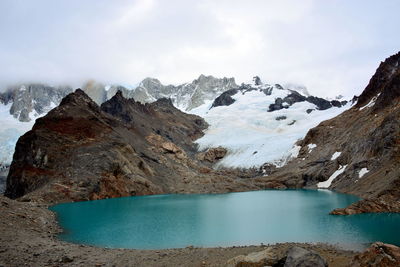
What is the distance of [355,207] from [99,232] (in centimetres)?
2724

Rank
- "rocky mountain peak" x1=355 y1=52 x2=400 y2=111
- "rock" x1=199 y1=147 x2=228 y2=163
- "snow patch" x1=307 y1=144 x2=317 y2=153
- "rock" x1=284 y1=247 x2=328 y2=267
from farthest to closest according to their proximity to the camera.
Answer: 1. "rock" x1=199 y1=147 x2=228 y2=163
2. "snow patch" x1=307 y1=144 x2=317 y2=153
3. "rocky mountain peak" x1=355 y1=52 x2=400 y2=111
4. "rock" x1=284 y1=247 x2=328 y2=267

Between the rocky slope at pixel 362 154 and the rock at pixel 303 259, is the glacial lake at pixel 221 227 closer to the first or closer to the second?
the rocky slope at pixel 362 154

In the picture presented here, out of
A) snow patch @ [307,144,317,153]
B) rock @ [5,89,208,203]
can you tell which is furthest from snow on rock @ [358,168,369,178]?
rock @ [5,89,208,203]

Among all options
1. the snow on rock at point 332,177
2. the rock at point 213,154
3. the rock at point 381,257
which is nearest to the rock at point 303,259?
the rock at point 381,257

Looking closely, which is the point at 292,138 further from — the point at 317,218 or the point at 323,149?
the point at 317,218

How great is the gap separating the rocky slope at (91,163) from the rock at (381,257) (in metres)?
57.4

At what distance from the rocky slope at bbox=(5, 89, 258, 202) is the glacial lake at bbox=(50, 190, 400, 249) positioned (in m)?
19.1

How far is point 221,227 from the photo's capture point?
4003 cm

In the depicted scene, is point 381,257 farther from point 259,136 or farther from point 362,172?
point 259,136

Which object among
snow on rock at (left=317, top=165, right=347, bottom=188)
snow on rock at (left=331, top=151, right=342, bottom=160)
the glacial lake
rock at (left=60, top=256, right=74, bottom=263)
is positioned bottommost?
rock at (left=60, top=256, right=74, bottom=263)

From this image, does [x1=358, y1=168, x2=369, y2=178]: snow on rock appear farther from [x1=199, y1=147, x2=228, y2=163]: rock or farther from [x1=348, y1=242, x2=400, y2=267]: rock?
[x1=199, y1=147, x2=228, y2=163]: rock

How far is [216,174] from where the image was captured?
10588cm

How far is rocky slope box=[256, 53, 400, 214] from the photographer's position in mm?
56188

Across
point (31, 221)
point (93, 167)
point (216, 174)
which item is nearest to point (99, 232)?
point (31, 221)
